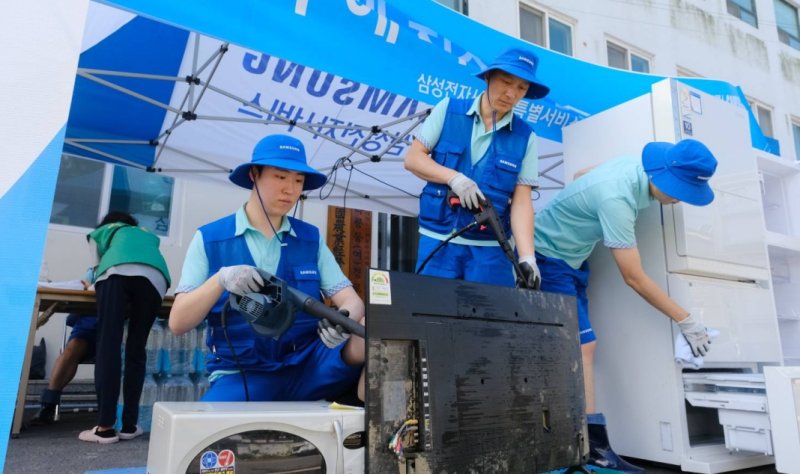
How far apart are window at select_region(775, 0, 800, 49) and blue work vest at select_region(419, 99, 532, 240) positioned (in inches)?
483

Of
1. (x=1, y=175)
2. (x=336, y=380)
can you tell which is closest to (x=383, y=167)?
(x=336, y=380)

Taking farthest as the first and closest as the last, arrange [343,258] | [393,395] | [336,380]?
1. [343,258]
2. [336,380]
3. [393,395]

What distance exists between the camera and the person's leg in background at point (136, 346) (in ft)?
9.99

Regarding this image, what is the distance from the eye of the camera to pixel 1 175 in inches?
47.9

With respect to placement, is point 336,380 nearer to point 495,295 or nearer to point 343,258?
point 495,295

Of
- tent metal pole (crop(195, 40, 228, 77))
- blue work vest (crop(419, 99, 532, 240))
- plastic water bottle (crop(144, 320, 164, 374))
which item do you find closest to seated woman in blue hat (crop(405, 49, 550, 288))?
blue work vest (crop(419, 99, 532, 240))

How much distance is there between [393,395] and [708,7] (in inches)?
449

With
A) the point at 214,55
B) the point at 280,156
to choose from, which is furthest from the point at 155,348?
the point at 280,156

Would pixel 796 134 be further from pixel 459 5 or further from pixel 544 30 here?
pixel 459 5

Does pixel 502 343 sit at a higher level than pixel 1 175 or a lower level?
lower

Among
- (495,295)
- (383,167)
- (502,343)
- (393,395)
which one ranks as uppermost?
(383,167)

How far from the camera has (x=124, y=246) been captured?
3086 millimetres

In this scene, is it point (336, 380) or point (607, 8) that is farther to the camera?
point (607, 8)

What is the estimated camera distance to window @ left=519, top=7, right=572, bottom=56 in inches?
300
